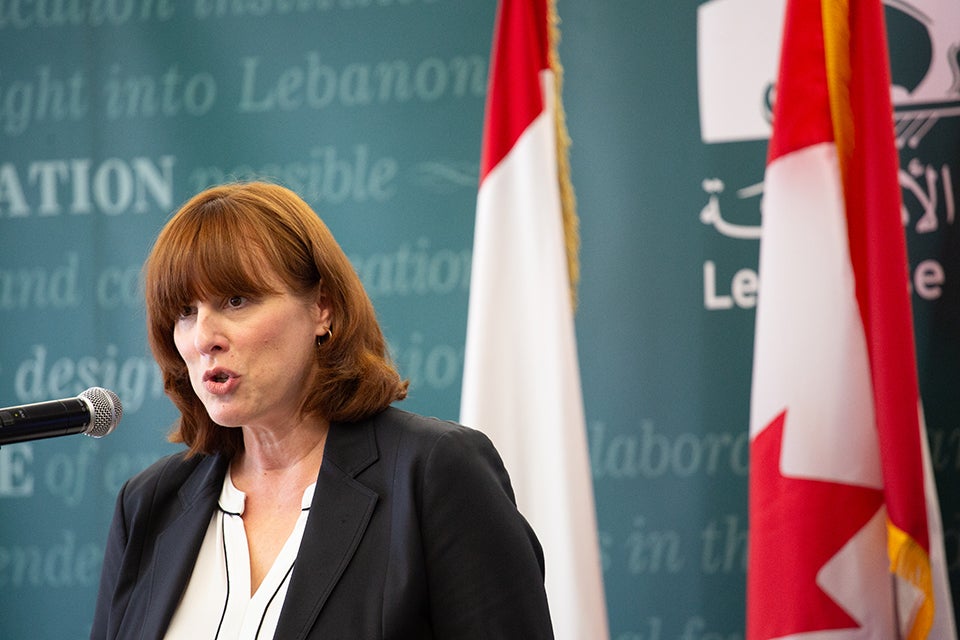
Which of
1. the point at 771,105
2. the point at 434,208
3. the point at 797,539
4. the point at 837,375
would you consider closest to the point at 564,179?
the point at 434,208

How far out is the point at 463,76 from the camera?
336cm

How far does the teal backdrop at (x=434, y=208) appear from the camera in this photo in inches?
124

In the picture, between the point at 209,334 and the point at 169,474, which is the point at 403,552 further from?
the point at 169,474

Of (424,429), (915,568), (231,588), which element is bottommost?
(915,568)

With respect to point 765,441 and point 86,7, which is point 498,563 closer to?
point 765,441

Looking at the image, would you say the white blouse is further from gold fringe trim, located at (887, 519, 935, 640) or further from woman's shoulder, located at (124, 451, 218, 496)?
gold fringe trim, located at (887, 519, 935, 640)

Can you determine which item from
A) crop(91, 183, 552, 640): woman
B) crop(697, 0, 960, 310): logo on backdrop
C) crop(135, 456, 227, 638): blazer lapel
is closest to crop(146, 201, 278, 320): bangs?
crop(91, 183, 552, 640): woman

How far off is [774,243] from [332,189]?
56.7 inches

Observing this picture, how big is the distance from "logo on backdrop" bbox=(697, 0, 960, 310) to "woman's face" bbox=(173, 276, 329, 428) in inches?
68.5

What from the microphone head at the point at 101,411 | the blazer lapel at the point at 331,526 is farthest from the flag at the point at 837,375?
the microphone head at the point at 101,411

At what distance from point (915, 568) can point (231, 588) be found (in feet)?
4.98

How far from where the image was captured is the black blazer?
155cm

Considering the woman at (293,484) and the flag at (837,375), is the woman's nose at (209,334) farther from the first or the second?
the flag at (837,375)

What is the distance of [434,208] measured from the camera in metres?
3.35
